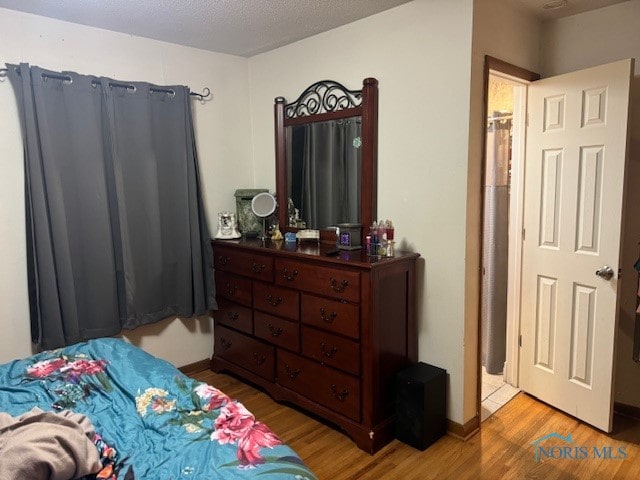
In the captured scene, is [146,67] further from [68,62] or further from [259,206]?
[259,206]

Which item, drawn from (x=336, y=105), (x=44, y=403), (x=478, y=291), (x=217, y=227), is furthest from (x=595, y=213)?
(x=44, y=403)

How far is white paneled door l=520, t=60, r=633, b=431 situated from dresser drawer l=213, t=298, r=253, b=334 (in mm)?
1823

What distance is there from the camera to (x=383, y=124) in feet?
8.76

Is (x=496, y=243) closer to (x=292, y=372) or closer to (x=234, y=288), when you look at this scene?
(x=292, y=372)

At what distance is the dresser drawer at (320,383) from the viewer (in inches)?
96.7

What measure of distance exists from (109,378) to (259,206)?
1.77 m

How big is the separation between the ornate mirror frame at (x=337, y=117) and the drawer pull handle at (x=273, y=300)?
617mm

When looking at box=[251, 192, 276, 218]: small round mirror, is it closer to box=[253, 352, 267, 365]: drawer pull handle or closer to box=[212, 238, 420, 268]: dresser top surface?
box=[212, 238, 420, 268]: dresser top surface

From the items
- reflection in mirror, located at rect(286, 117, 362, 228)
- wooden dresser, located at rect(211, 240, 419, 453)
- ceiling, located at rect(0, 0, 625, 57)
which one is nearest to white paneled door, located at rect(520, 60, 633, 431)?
ceiling, located at rect(0, 0, 625, 57)

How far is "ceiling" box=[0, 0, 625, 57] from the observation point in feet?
8.02

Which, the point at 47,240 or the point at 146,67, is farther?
the point at 146,67

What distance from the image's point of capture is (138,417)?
155cm

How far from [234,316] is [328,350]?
0.93 meters

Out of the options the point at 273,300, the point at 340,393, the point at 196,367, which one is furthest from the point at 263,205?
the point at 340,393
